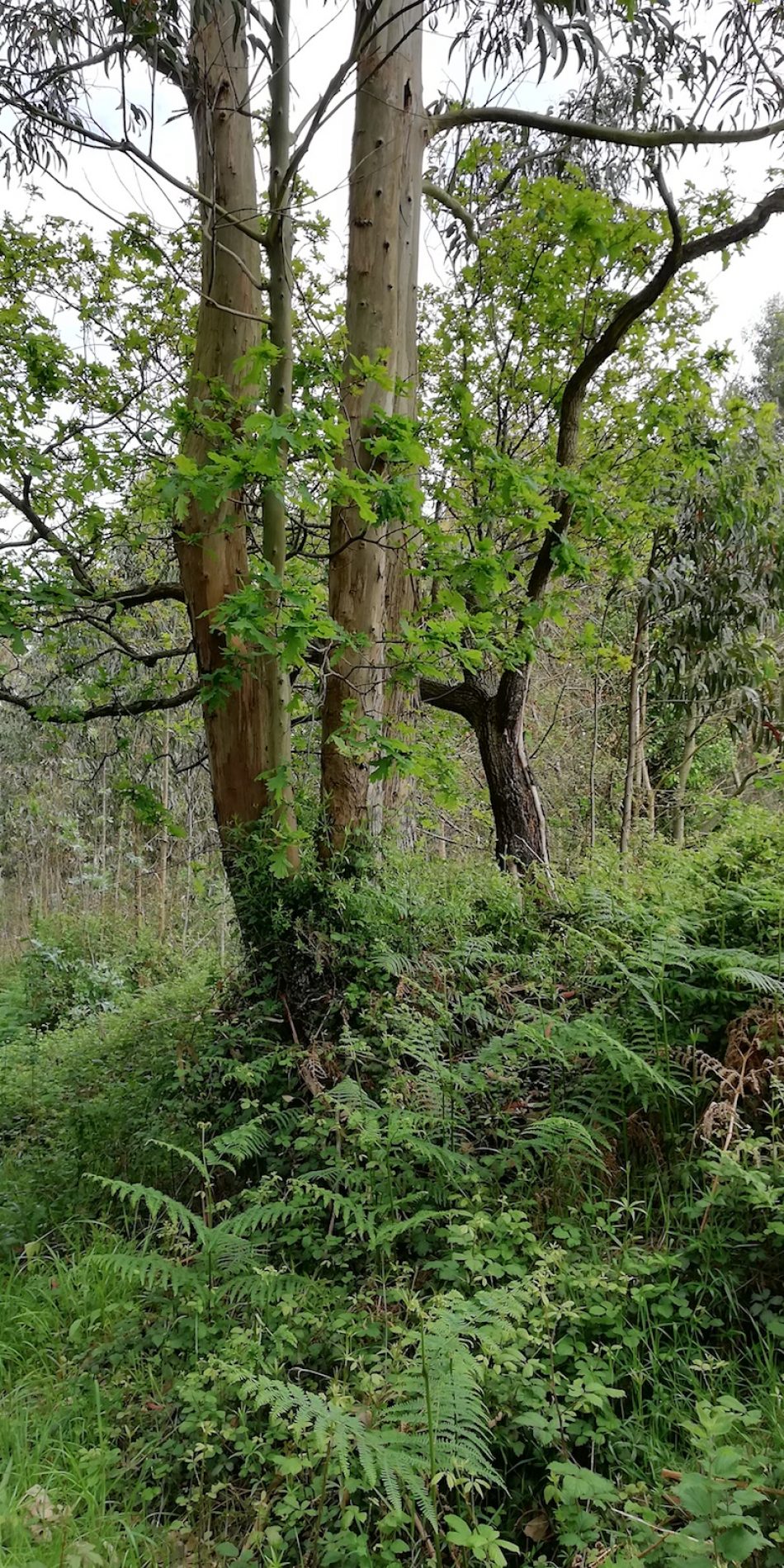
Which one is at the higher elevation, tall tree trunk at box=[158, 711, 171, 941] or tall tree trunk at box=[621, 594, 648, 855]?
tall tree trunk at box=[621, 594, 648, 855]

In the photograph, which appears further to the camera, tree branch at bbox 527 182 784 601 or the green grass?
tree branch at bbox 527 182 784 601

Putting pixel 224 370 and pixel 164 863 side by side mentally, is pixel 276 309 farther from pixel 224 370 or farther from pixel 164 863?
pixel 164 863

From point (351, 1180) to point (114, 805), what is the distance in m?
11.4

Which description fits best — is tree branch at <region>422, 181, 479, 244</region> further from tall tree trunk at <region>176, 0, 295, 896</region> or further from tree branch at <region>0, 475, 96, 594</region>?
tree branch at <region>0, 475, 96, 594</region>

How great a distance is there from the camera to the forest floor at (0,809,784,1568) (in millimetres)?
1721

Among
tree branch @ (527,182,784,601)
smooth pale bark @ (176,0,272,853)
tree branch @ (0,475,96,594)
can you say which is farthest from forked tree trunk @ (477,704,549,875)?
tree branch @ (0,475,96,594)

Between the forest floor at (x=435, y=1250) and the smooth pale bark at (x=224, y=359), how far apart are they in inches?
29.4

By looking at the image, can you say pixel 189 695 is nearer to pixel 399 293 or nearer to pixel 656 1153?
pixel 399 293

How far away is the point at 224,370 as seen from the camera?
3.92 metres

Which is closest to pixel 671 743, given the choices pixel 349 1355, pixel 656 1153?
pixel 656 1153

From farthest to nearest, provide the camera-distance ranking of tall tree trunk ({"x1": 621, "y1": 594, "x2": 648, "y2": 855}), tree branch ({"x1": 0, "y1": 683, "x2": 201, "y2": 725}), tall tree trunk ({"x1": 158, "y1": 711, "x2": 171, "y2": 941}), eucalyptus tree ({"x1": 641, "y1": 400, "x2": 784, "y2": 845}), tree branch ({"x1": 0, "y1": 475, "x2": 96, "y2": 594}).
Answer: tall tree trunk ({"x1": 158, "y1": 711, "x2": 171, "y2": 941}) → tall tree trunk ({"x1": 621, "y1": 594, "x2": 648, "y2": 855}) → eucalyptus tree ({"x1": 641, "y1": 400, "x2": 784, "y2": 845}) → tree branch ({"x1": 0, "y1": 683, "x2": 201, "y2": 725}) → tree branch ({"x1": 0, "y1": 475, "x2": 96, "y2": 594})

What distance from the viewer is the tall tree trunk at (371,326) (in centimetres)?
393

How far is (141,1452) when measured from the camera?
2.08m

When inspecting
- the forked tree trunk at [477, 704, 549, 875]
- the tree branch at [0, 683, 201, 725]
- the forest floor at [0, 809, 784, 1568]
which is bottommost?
the forest floor at [0, 809, 784, 1568]
